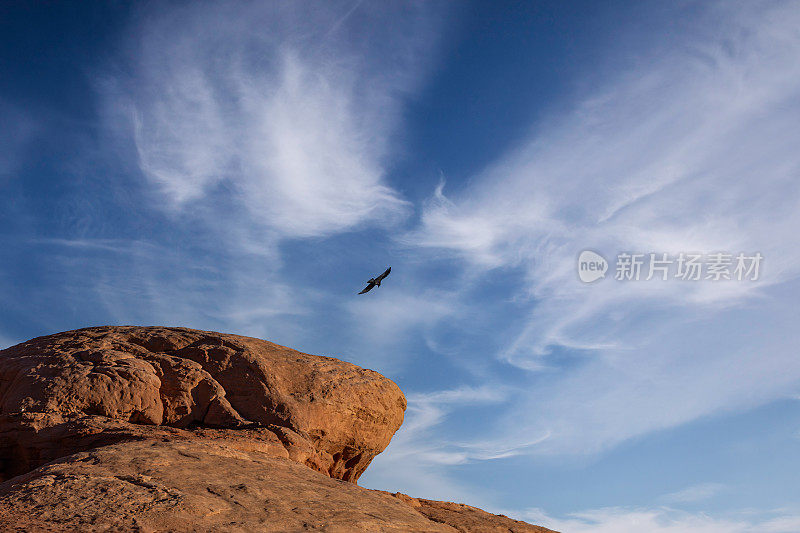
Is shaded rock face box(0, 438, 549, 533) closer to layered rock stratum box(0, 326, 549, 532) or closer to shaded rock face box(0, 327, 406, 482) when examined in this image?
layered rock stratum box(0, 326, 549, 532)

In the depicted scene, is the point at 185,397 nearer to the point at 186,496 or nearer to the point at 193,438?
the point at 193,438

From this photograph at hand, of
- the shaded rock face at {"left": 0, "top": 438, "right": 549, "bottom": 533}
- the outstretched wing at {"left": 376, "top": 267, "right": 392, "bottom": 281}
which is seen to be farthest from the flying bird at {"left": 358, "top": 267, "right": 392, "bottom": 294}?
the shaded rock face at {"left": 0, "top": 438, "right": 549, "bottom": 533}

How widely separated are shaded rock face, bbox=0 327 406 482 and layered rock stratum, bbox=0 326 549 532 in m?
0.02

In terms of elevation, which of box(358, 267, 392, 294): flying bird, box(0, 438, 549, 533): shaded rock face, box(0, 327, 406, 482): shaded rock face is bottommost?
box(0, 438, 549, 533): shaded rock face

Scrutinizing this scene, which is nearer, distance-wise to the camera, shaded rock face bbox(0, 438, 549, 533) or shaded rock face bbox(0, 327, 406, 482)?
shaded rock face bbox(0, 438, 549, 533)

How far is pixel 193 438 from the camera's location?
9.77m

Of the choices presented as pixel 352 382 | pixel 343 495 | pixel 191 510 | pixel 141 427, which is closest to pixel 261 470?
pixel 343 495

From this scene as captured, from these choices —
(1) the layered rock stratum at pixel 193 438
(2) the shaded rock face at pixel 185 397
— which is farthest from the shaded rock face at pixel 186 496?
(2) the shaded rock face at pixel 185 397

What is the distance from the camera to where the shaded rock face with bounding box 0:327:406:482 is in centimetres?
1027

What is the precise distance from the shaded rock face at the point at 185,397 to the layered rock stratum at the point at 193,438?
0.08 ft

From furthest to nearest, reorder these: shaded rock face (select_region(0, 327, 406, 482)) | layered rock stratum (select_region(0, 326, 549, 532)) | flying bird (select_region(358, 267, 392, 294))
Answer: flying bird (select_region(358, 267, 392, 294)), shaded rock face (select_region(0, 327, 406, 482)), layered rock stratum (select_region(0, 326, 549, 532))

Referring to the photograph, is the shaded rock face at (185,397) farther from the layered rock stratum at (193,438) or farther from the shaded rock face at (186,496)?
the shaded rock face at (186,496)

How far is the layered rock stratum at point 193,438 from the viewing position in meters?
6.86

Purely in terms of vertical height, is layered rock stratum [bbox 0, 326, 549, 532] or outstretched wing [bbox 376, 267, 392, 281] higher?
outstretched wing [bbox 376, 267, 392, 281]
